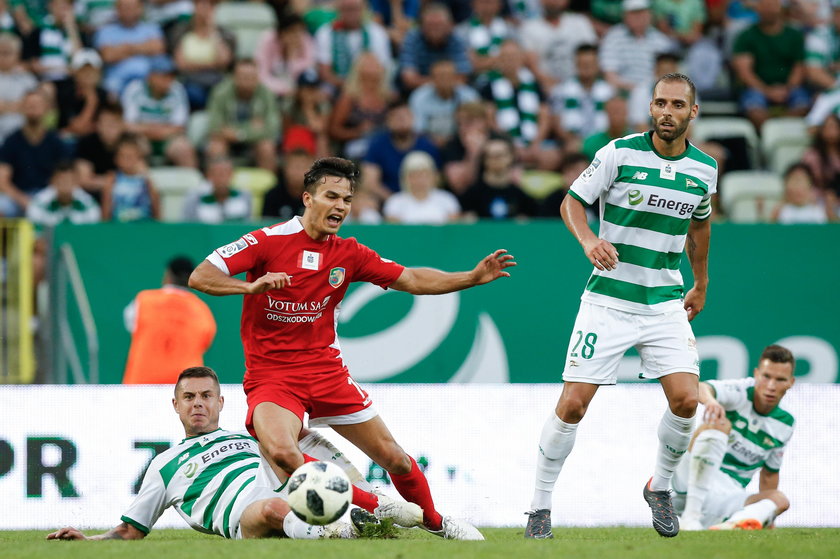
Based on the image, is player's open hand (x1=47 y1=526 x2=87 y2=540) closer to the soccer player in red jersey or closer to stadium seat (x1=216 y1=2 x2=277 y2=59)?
the soccer player in red jersey

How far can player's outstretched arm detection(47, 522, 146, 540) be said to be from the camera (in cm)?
693

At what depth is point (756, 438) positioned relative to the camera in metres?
8.99

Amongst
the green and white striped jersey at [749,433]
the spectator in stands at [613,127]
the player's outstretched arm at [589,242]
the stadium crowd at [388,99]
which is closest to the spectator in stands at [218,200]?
the stadium crowd at [388,99]

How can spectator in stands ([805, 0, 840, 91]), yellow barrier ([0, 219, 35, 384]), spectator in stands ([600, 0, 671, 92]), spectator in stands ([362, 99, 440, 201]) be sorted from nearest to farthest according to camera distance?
yellow barrier ([0, 219, 35, 384]) < spectator in stands ([362, 99, 440, 201]) < spectator in stands ([600, 0, 671, 92]) < spectator in stands ([805, 0, 840, 91])

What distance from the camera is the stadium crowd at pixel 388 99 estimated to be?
43.3 feet

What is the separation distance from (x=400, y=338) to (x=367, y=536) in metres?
5.18

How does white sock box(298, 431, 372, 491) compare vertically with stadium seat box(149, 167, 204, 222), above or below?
below

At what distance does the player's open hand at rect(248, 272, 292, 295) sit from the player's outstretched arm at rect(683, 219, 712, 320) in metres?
2.47

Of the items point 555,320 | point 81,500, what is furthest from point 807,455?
point 81,500

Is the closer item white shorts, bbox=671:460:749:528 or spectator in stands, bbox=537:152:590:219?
white shorts, bbox=671:460:749:528

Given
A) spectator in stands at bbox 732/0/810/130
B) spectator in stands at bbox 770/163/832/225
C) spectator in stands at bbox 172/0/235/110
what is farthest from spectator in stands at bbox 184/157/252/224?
spectator in stands at bbox 732/0/810/130

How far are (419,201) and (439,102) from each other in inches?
77.5

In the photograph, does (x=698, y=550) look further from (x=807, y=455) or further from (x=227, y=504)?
(x=807, y=455)

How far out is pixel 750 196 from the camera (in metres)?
13.5
